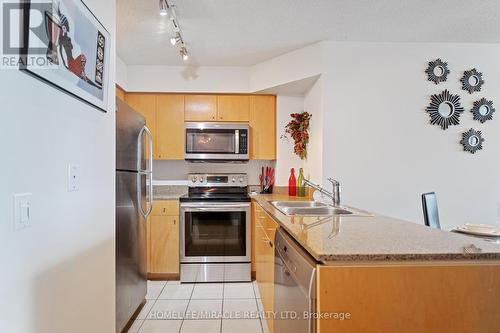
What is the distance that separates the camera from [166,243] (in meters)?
3.09

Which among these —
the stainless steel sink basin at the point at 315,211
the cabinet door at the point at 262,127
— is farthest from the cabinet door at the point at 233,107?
the stainless steel sink basin at the point at 315,211

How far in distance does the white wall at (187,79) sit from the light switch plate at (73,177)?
2380mm

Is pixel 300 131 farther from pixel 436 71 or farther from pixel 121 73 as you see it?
pixel 121 73

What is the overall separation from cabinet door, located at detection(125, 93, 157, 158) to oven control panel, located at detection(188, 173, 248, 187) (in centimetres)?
55

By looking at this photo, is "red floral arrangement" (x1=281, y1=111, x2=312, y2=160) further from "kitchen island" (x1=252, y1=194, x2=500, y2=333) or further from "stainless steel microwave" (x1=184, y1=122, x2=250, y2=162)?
"kitchen island" (x1=252, y1=194, x2=500, y2=333)

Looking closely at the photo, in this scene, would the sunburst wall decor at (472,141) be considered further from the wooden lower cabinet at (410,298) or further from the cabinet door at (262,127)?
the wooden lower cabinet at (410,298)

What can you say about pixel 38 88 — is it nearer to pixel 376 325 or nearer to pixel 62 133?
pixel 62 133

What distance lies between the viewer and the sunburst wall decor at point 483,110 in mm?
2738

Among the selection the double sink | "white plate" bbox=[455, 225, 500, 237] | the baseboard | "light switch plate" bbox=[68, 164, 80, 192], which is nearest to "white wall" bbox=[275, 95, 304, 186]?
the double sink

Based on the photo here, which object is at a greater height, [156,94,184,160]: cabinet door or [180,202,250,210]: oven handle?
[156,94,184,160]: cabinet door

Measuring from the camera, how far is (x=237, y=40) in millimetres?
2688

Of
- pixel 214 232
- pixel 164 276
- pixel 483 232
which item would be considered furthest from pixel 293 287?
pixel 164 276

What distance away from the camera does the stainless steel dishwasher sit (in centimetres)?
98

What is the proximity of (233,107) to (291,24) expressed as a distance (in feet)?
4.22
